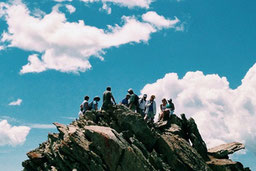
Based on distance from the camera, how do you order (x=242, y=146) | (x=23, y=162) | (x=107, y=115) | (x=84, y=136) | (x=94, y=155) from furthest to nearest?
1. (x=242, y=146)
2. (x=23, y=162)
3. (x=107, y=115)
4. (x=84, y=136)
5. (x=94, y=155)

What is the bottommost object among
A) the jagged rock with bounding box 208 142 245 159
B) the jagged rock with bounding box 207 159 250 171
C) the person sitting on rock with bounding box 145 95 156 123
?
the jagged rock with bounding box 207 159 250 171

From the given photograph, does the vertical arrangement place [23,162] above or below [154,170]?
above

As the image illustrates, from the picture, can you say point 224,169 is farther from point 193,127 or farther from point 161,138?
point 161,138

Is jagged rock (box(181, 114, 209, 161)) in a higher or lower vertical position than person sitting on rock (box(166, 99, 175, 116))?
lower

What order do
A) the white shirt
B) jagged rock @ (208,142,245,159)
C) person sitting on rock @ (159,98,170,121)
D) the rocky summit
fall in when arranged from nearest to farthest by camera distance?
the rocky summit < the white shirt < person sitting on rock @ (159,98,170,121) < jagged rock @ (208,142,245,159)

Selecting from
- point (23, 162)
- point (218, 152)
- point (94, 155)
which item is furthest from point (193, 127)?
point (23, 162)

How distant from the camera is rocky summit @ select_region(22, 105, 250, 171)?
1235 inches

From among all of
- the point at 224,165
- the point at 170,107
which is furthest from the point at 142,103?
the point at 224,165

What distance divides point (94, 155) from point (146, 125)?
7482 mm

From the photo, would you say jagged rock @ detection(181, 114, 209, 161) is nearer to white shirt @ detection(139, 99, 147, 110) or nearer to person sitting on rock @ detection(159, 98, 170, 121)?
person sitting on rock @ detection(159, 98, 170, 121)

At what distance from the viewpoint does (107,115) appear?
120ft

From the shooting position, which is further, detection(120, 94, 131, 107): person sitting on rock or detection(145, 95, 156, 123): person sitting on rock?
detection(120, 94, 131, 107): person sitting on rock

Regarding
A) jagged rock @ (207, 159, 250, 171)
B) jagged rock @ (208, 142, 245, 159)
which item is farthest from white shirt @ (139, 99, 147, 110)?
jagged rock @ (208, 142, 245, 159)

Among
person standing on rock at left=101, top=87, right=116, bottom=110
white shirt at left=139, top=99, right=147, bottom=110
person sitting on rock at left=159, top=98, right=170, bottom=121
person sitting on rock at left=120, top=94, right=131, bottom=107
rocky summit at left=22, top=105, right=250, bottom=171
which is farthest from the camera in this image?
person sitting on rock at left=159, top=98, right=170, bottom=121
